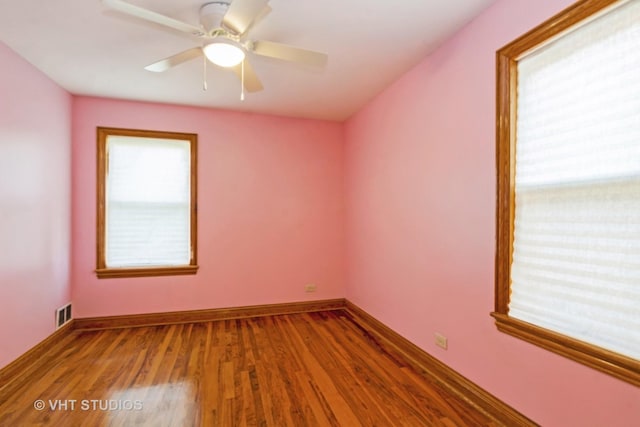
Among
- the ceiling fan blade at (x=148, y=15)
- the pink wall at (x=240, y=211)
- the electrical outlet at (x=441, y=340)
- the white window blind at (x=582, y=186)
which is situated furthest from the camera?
the pink wall at (x=240, y=211)

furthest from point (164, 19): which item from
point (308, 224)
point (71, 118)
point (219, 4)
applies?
point (308, 224)

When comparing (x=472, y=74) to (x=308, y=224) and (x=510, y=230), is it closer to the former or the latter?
(x=510, y=230)

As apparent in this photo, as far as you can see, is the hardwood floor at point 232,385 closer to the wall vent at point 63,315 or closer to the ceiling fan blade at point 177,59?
the wall vent at point 63,315

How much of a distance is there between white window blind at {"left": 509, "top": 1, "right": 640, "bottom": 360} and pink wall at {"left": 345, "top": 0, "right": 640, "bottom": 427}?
0.61 ft

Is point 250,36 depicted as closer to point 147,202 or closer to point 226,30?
point 226,30

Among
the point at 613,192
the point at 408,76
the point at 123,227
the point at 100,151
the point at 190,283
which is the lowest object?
the point at 190,283

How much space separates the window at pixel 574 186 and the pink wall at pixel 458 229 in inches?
4.1

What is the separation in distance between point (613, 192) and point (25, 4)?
3.33m

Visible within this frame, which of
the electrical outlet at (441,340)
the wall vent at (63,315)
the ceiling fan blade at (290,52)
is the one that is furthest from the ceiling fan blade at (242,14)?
the wall vent at (63,315)

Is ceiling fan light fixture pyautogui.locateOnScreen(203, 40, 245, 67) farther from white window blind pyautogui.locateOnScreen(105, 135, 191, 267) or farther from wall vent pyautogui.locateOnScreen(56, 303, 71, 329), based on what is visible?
wall vent pyautogui.locateOnScreen(56, 303, 71, 329)

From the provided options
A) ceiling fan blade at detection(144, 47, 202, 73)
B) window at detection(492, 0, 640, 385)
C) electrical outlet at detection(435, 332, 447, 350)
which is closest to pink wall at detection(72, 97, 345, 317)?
ceiling fan blade at detection(144, 47, 202, 73)

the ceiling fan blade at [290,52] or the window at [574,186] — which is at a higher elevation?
the ceiling fan blade at [290,52]

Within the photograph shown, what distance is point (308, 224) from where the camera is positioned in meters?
4.07

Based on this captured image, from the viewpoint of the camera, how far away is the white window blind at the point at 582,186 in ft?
4.26
